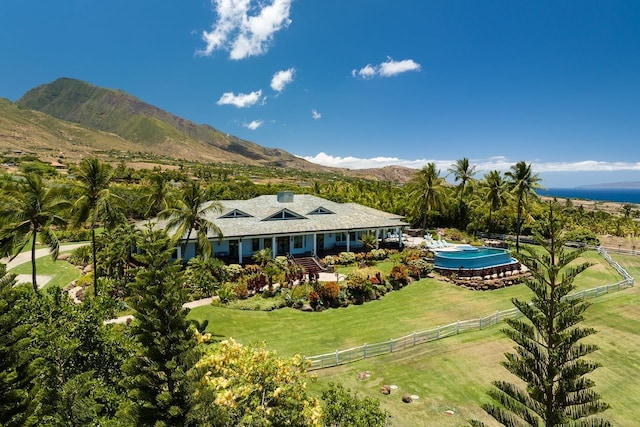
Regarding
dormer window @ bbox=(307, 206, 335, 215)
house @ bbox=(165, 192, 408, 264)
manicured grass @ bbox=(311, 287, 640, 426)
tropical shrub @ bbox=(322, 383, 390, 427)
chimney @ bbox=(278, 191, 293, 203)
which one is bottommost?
manicured grass @ bbox=(311, 287, 640, 426)

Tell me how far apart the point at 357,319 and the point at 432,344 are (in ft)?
14.5

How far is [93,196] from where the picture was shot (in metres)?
20.1

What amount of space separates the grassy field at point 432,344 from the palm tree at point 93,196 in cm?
769

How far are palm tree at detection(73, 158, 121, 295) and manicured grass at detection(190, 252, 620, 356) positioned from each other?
749 centimetres

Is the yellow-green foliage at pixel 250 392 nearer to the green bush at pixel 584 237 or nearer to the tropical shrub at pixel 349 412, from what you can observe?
the tropical shrub at pixel 349 412

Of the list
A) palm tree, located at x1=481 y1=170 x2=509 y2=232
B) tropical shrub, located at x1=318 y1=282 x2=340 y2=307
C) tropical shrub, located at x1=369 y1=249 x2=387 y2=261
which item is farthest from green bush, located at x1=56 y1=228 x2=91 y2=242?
palm tree, located at x1=481 y1=170 x2=509 y2=232

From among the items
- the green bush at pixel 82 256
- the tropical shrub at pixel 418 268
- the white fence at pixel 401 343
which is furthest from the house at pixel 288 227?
the white fence at pixel 401 343

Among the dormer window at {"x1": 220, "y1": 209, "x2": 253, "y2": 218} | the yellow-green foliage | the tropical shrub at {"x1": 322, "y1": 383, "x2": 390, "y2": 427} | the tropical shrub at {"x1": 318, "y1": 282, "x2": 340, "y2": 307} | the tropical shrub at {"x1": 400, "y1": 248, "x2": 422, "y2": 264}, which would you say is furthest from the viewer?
the dormer window at {"x1": 220, "y1": 209, "x2": 253, "y2": 218}

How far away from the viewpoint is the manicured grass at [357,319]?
17109 mm

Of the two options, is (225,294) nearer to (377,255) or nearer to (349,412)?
(349,412)

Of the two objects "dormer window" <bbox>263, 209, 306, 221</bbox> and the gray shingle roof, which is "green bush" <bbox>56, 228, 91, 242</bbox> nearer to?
the gray shingle roof

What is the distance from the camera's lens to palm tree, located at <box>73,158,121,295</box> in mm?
19469

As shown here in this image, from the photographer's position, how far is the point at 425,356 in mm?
15789

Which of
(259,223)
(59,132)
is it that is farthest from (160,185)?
(59,132)
